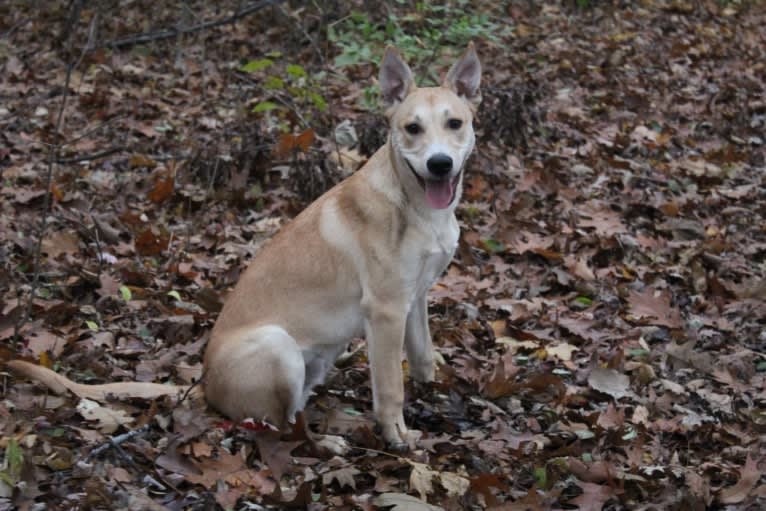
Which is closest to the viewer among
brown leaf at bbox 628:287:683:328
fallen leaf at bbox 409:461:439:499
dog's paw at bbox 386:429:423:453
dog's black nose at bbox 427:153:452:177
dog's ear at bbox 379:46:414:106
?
fallen leaf at bbox 409:461:439:499

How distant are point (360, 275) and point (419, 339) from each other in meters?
0.61

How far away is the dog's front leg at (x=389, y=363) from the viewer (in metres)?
4.52

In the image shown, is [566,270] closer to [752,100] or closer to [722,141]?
[722,141]

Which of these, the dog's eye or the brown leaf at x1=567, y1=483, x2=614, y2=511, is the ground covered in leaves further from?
the dog's eye

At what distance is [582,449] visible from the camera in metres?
4.46

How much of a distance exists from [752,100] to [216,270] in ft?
23.1

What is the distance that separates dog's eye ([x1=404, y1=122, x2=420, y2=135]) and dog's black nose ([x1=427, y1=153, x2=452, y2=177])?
198mm

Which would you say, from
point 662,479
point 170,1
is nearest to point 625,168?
point 662,479

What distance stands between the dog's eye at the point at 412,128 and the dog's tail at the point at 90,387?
163cm

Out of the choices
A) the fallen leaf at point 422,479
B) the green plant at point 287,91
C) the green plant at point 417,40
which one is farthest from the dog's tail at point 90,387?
the green plant at point 417,40

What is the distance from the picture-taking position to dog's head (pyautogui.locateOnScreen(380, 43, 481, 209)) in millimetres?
4402

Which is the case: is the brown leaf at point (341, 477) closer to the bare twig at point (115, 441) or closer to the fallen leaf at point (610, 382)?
the bare twig at point (115, 441)

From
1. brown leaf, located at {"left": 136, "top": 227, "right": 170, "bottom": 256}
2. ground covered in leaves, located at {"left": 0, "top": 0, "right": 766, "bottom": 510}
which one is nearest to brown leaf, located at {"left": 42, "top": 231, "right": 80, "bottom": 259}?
ground covered in leaves, located at {"left": 0, "top": 0, "right": 766, "bottom": 510}

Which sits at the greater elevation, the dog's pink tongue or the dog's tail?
the dog's pink tongue
